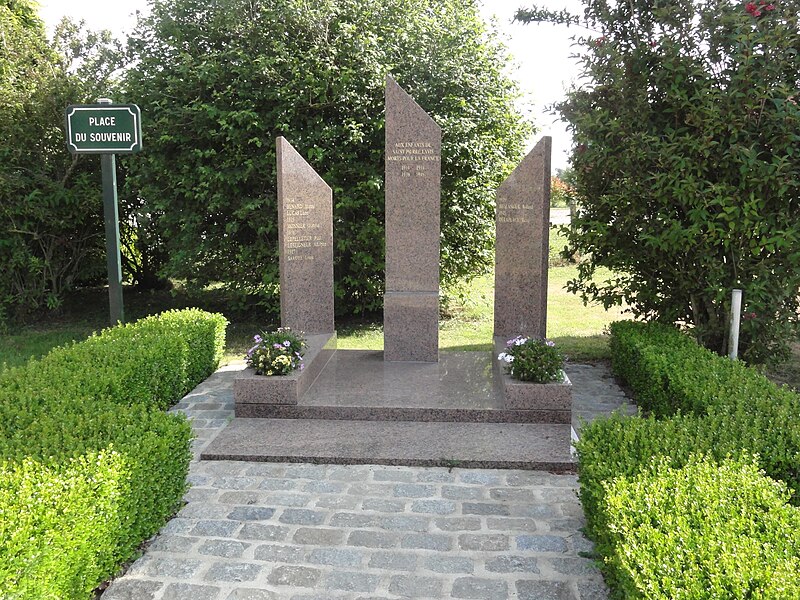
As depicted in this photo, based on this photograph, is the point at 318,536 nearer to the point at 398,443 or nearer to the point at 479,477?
the point at 479,477

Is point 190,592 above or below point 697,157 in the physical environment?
below

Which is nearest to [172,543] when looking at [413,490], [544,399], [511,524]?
[413,490]

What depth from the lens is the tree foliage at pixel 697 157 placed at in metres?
6.68

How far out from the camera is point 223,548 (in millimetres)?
4258

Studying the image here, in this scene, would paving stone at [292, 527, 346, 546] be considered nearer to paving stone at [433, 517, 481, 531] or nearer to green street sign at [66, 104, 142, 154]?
paving stone at [433, 517, 481, 531]

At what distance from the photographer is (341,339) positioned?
432 inches

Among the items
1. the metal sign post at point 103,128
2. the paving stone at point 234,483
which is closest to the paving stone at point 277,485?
the paving stone at point 234,483

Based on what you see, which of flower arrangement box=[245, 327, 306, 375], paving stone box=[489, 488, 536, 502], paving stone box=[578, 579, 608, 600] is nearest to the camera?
paving stone box=[578, 579, 608, 600]

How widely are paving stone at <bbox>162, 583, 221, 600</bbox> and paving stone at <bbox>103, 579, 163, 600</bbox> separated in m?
0.08

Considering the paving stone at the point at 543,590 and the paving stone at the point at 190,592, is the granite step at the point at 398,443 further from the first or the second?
the paving stone at the point at 190,592

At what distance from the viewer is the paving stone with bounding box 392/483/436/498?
16.4ft

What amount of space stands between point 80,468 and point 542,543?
2.80m

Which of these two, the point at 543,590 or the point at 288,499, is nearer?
the point at 543,590

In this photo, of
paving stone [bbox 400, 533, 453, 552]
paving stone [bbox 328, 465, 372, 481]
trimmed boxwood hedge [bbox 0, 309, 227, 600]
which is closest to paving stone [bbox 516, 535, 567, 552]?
paving stone [bbox 400, 533, 453, 552]
